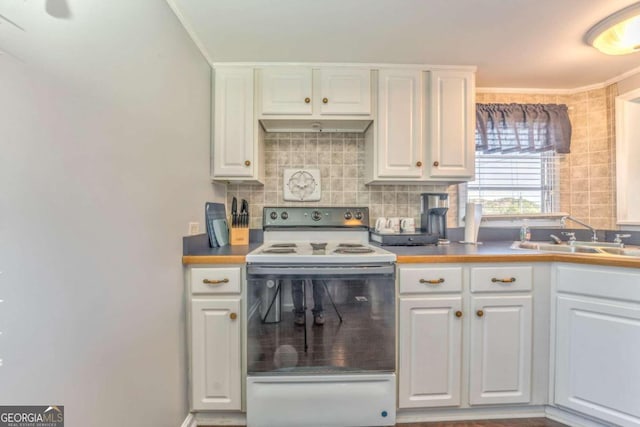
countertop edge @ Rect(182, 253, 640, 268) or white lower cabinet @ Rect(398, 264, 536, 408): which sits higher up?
countertop edge @ Rect(182, 253, 640, 268)

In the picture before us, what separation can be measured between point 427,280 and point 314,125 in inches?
54.2

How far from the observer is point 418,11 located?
1437 mm

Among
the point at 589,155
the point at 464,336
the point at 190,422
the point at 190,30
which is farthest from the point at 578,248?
the point at 190,30

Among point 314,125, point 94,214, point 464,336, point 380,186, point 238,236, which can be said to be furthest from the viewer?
point 380,186

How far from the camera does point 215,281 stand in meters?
1.51

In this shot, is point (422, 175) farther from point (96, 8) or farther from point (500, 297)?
point (96, 8)

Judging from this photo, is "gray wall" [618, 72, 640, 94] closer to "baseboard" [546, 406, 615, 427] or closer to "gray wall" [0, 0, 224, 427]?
"baseboard" [546, 406, 615, 427]

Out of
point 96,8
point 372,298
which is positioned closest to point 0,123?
point 96,8

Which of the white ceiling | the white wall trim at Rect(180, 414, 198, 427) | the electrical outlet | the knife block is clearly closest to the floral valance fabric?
the white ceiling

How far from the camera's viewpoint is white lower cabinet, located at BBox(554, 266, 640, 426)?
1.37 meters

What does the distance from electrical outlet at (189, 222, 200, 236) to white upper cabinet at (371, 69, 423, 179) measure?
1244 millimetres

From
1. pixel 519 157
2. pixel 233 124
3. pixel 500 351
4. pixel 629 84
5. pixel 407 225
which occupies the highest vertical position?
pixel 629 84

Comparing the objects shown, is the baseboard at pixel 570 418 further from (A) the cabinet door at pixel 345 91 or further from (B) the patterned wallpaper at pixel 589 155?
(A) the cabinet door at pixel 345 91

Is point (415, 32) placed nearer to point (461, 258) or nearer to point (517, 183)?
point (461, 258)
